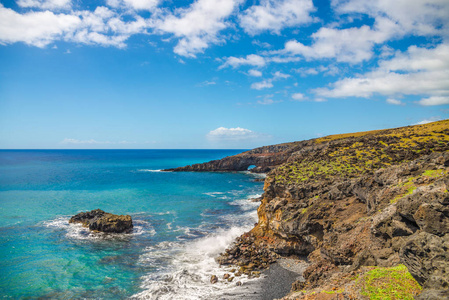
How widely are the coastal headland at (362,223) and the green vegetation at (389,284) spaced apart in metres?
0.04

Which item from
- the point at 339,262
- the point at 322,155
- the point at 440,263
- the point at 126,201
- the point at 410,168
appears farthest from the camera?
the point at 126,201

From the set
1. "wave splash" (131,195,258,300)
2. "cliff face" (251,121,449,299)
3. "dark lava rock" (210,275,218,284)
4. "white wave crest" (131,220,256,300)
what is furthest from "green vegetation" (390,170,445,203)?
"dark lava rock" (210,275,218,284)

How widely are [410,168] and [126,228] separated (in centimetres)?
3847

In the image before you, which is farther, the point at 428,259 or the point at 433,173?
the point at 433,173

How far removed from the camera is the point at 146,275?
26.3 meters

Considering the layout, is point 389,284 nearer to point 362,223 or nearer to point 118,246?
point 362,223

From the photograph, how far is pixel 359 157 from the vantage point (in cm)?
4347

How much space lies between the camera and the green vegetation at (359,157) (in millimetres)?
39344

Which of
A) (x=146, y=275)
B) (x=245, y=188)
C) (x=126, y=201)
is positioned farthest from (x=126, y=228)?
(x=245, y=188)

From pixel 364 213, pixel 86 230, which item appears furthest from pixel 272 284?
pixel 86 230

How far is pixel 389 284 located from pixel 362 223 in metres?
10.1

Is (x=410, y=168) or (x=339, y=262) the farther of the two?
(x=410, y=168)

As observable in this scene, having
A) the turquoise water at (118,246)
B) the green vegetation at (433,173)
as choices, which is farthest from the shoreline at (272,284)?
the green vegetation at (433,173)

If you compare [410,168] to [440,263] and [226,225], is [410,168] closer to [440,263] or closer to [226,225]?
[440,263]
